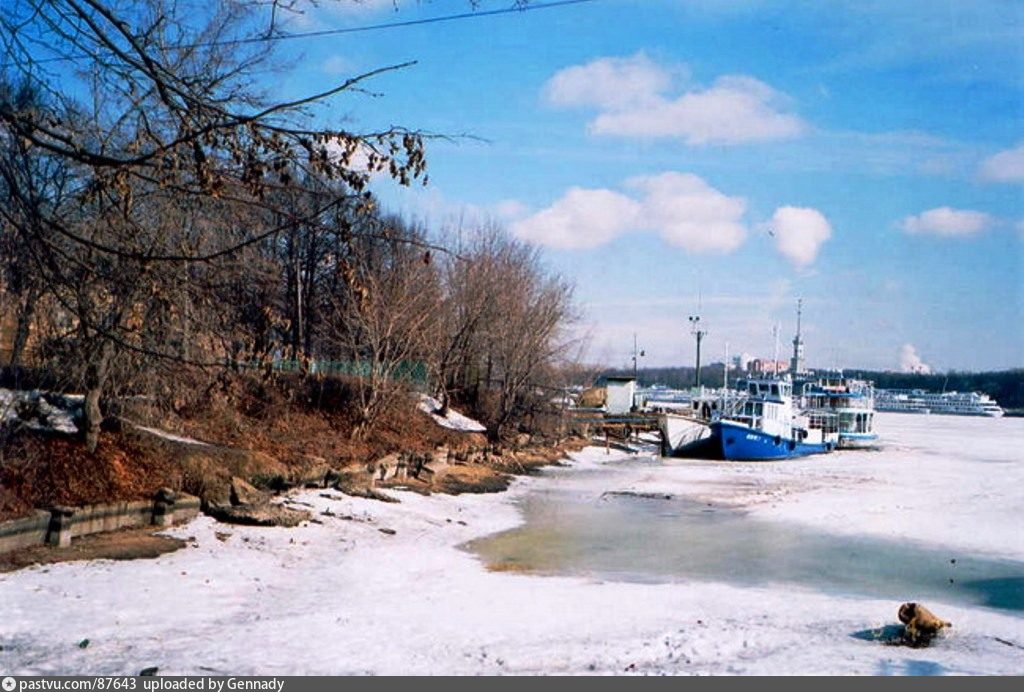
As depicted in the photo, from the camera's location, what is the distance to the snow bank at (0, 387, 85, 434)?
1302 centimetres

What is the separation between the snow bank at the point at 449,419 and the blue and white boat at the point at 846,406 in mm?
30292

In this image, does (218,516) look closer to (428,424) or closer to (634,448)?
(428,424)

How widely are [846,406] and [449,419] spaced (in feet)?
119

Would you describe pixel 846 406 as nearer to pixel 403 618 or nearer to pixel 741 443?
pixel 741 443

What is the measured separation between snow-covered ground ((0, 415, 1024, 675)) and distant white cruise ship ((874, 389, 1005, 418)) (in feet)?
460

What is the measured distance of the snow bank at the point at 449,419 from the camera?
34438mm

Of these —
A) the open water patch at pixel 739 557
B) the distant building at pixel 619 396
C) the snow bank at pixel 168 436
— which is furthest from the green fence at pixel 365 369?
the distant building at pixel 619 396

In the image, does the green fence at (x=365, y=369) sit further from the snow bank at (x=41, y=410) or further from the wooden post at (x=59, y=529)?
the wooden post at (x=59, y=529)

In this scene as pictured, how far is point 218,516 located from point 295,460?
5530 mm

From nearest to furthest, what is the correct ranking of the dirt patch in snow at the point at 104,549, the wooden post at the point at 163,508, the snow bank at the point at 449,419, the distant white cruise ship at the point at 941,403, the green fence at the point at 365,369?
Result: the dirt patch in snow at the point at 104,549 < the wooden post at the point at 163,508 < the green fence at the point at 365,369 < the snow bank at the point at 449,419 < the distant white cruise ship at the point at 941,403

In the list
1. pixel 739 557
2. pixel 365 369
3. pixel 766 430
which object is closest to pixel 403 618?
pixel 739 557

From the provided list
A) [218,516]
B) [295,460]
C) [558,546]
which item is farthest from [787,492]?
[218,516]

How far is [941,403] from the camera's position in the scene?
16388 cm

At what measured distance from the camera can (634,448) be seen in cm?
4934
